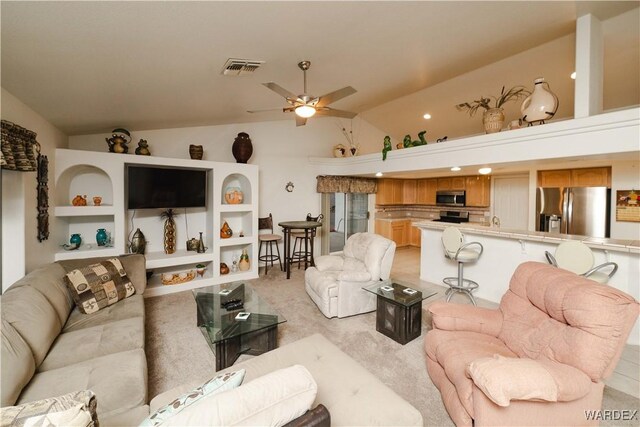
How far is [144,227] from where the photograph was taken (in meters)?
4.38

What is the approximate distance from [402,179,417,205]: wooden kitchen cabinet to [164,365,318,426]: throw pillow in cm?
703

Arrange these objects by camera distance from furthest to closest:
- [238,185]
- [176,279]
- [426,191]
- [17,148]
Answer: [426,191]
[238,185]
[176,279]
[17,148]

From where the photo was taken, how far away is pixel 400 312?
2730 mm

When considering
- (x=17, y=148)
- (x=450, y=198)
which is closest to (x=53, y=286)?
(x=17, y=148)

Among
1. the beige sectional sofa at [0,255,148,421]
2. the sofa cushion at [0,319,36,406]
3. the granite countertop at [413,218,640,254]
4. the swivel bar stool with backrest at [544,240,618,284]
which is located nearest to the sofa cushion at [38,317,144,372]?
the beige sectional sofa at [0,255,148,421]

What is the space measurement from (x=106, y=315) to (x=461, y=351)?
290 centimetres

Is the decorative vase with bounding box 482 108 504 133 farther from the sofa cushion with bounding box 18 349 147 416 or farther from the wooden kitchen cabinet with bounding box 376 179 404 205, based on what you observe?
the sofa cushion with bounding box 18 349 147 416

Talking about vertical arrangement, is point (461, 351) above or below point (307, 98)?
below

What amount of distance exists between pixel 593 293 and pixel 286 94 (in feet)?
8.85

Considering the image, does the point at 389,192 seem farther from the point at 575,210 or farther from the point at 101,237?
the point at 101,237

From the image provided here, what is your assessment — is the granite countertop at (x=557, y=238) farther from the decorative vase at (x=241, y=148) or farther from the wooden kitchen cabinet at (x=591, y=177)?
the decorative vase at (x=241, y=148)

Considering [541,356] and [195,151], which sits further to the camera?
[195,151]

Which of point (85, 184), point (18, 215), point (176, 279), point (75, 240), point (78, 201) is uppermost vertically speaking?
point (85, 184)

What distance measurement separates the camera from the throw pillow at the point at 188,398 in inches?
37.7
